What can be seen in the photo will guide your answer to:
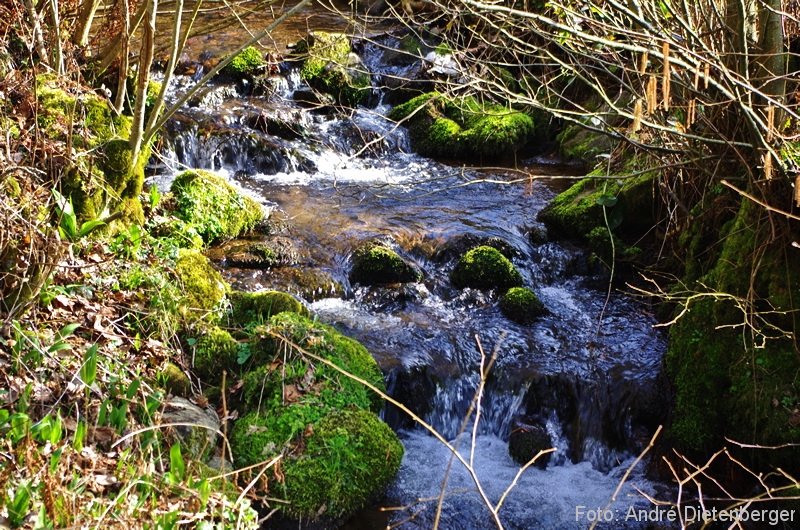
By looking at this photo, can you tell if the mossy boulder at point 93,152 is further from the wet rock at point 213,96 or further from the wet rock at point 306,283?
the wet rock at point 213,96

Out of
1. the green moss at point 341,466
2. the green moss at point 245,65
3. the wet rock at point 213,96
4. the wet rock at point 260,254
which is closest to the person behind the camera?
the green moss at point 341,466

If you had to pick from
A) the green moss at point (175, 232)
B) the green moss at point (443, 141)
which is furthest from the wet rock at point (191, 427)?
the green moss at point (443, 141)

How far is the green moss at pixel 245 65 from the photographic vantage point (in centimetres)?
1214

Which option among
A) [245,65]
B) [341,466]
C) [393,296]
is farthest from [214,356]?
[245,65]

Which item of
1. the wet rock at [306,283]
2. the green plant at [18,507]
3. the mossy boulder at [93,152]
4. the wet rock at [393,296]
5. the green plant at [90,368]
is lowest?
the wet rock at [393,296]

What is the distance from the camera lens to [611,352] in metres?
6.60

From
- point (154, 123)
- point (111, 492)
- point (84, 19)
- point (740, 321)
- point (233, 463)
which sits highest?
point (84, 19)

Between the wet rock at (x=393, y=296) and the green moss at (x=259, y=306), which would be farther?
the wet rock at (x=393, y=296)

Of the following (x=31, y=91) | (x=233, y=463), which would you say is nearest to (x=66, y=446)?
(x=233, y=463)

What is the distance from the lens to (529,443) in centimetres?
570

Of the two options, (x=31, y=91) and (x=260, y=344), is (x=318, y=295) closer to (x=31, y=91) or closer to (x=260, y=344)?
(x=260, y=344)

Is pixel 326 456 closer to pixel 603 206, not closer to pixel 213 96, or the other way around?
pixel 603 206

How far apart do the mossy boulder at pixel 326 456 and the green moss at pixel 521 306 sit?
2.38 meters

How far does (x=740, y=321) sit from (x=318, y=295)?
152 inches
